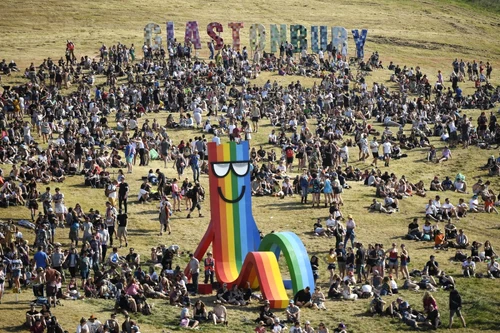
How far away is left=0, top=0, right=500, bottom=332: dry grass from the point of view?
99.2 feet

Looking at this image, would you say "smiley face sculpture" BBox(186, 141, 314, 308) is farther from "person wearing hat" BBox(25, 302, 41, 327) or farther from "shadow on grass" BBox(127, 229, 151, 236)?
"person wearing hat" BBox(25, 302, 41, 327)

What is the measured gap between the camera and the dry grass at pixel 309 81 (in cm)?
3025

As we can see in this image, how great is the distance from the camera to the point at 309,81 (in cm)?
6362

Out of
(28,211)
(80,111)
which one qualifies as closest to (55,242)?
(28,211)

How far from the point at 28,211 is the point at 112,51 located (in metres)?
27.8

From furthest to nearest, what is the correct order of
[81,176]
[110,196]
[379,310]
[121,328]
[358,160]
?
1. [358,160]
2. [81,176]
3. [110,196]
4. [379,310]
5. [121,328]

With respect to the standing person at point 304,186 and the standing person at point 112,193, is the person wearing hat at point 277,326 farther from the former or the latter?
the standing person at point 304,186

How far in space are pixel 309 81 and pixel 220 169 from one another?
3179 cm

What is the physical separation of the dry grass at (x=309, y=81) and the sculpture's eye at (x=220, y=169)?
12.0ft

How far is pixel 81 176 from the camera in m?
41.1

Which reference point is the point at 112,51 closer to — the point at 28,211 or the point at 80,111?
the point at 80,111

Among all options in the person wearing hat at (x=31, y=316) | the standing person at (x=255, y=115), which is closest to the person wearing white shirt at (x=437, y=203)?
the standing person at (x=255, y=115)

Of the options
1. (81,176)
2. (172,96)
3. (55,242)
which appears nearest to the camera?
(55,242)

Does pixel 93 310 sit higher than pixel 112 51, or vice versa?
pixel 112 51
